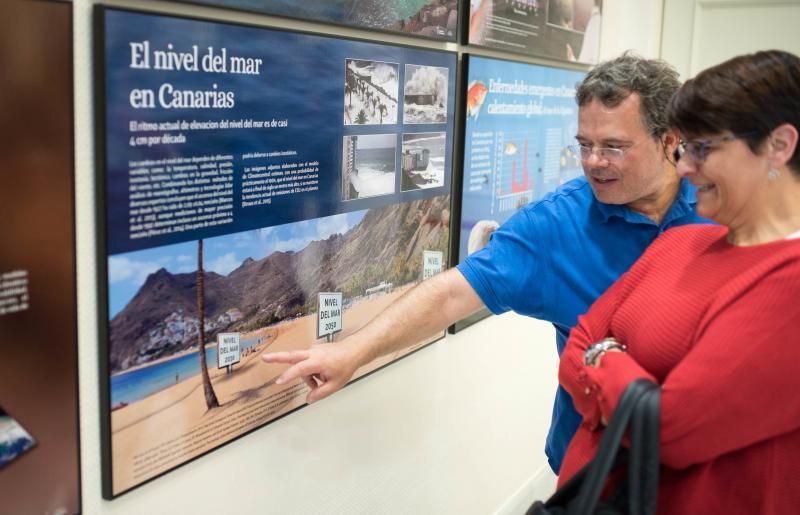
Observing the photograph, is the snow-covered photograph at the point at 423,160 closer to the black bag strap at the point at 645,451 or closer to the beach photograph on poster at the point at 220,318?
the beach photograph on poster at the point at 220,318

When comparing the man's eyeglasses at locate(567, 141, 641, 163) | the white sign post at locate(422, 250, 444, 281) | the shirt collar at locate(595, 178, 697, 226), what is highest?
the man's eyeglasses at locate(567, 141, 641, 163)

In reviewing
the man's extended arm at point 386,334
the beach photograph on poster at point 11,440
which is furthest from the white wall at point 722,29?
the beach photograph on poster at point 11,440

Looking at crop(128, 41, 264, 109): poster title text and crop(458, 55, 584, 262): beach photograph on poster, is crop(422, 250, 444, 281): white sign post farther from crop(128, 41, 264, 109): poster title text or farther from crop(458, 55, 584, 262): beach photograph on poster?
crop(128, 41, 264, 109): poster title text

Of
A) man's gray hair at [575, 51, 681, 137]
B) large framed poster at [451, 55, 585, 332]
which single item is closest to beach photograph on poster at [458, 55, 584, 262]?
large framed poster at [451, 55, 585, 332]

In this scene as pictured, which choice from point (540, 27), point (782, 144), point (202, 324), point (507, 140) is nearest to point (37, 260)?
point (202, 324)

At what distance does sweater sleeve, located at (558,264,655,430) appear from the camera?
124cm

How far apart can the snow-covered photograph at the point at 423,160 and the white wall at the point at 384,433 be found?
10.7 inches

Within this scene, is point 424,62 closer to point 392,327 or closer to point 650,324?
point 392,327

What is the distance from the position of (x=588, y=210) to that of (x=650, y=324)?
2.38 feet

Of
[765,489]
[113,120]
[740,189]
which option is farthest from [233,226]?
[765,489]

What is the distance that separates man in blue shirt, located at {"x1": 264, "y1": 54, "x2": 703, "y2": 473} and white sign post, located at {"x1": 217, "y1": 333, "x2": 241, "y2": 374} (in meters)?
0.17

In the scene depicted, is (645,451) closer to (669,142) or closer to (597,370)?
(597,370)

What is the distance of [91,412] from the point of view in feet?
4.72

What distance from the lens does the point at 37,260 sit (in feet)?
4.22
